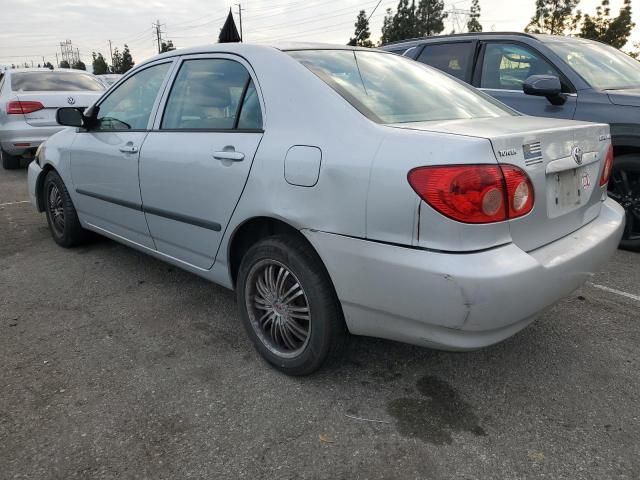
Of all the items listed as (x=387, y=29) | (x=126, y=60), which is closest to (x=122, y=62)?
(x=126, y=60)

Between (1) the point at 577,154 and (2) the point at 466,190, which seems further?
(1) the point at 577,154

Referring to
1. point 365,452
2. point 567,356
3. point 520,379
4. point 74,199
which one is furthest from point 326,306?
point 74,199

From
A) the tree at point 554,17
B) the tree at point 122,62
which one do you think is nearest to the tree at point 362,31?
the tree at point 554,17

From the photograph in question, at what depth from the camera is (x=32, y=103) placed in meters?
8.10

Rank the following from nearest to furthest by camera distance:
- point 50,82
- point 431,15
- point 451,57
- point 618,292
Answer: point 618,292
point 451,57
point 50,82
point 431,15

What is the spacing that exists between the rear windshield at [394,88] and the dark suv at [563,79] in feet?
5.63

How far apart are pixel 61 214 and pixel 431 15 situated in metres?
64.5

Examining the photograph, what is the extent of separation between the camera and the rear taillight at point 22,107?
8078 mm

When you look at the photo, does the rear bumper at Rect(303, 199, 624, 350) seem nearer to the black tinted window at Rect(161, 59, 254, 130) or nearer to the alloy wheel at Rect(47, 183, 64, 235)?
the black tinted window at Rect(161, 59, 254, 130)

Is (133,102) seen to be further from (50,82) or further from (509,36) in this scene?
(50,82)

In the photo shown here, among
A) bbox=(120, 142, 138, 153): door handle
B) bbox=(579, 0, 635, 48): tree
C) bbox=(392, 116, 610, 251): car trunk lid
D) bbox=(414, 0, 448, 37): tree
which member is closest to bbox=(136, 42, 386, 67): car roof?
bbox=(120, 142, 138, 153): door handle

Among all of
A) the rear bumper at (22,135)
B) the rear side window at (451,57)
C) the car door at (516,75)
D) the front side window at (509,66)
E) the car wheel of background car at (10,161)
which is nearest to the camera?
the car door at (516,75)

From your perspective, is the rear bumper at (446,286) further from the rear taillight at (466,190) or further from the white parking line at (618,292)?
the white parking line at (618,292)

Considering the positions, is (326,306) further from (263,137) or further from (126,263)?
(126,263)
